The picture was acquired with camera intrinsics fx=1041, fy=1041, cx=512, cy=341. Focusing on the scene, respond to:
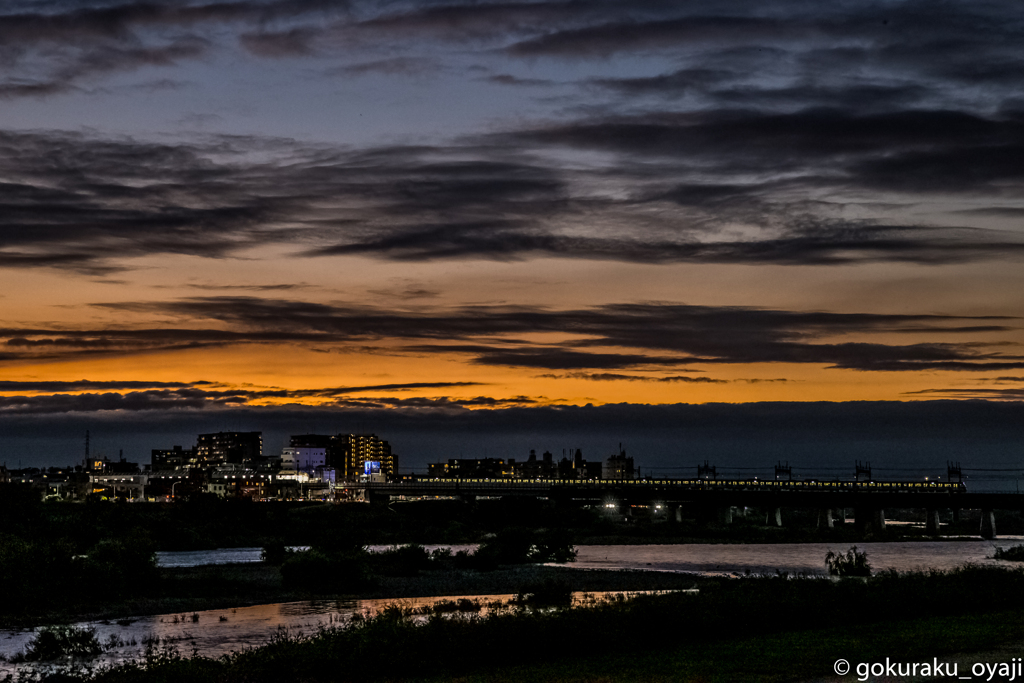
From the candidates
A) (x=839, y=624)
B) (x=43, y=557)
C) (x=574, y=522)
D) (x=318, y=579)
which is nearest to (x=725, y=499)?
(x=574, y=522)

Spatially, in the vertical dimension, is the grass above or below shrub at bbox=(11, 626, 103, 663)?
above

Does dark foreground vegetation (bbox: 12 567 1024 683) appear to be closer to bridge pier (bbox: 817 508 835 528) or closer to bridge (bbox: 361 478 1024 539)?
bridge (bbox: 361 478 1024 539)

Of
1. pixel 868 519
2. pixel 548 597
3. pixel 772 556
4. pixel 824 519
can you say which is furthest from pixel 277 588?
pixel 868 519

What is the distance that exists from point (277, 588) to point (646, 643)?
1761 inches

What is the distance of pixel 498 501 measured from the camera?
197m

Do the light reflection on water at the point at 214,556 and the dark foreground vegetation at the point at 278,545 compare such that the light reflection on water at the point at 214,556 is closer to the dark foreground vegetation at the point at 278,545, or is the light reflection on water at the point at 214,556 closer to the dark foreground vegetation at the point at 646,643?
the dark foreground vegetation at the point at 278,545

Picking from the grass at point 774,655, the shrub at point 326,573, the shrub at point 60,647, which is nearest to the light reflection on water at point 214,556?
the shrub at point 326,573

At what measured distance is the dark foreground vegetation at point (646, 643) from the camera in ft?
102

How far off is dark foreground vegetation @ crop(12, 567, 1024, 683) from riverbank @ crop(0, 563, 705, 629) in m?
28.2

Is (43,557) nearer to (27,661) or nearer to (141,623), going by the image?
(141,623)

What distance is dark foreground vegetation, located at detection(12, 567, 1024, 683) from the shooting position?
31.1 m

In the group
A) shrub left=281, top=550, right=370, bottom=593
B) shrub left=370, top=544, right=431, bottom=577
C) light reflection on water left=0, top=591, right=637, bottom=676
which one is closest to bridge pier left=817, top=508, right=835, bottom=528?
shrub left=370, top=544, right=431, bottom=577

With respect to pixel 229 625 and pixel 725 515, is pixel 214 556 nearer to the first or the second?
pixel 229 625

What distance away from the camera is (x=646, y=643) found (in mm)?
35406
